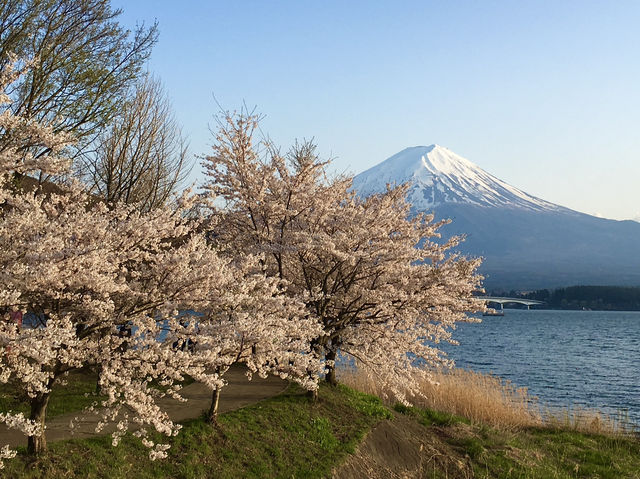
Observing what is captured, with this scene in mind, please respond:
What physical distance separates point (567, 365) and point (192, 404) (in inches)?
1615

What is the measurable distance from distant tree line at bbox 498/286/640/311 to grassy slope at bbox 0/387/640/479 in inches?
5916

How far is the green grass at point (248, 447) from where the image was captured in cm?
941

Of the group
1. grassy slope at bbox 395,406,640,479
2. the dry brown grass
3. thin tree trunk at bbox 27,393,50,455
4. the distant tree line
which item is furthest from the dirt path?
the distant tree line

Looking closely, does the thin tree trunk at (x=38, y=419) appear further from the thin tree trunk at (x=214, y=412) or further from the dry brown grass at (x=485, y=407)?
the dry brown grass at (x=485, y=407)

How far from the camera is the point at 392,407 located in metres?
18.2

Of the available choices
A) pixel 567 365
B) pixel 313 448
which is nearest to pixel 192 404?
pixel 313 448

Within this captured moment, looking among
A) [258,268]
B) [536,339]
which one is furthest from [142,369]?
[536,339]

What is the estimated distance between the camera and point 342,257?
47.2ft

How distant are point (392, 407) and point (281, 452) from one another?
697cm

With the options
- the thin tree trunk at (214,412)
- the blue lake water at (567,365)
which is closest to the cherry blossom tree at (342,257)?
the thin tree trunk at (214,412)

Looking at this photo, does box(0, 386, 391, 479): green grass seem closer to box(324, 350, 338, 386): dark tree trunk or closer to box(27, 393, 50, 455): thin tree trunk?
box(27, 393, 50, 455): thin tree trunk

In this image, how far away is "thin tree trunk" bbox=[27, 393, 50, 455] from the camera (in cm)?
909

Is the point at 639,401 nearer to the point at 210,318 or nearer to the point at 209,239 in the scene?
the point at 209,239

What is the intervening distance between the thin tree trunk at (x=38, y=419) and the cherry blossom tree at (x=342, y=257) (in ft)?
21.5
